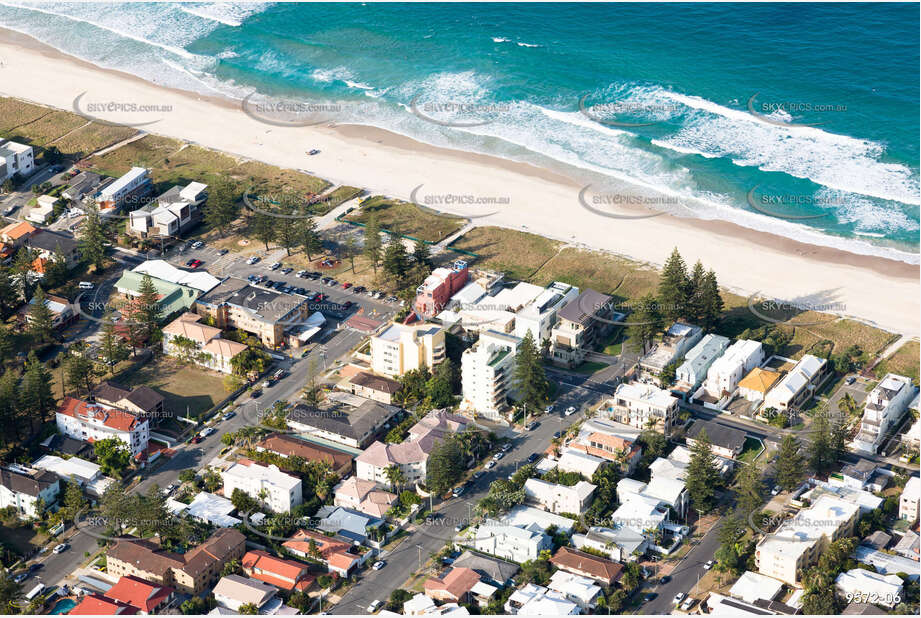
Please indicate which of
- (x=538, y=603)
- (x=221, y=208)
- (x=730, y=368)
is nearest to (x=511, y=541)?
(x=538, y=603)

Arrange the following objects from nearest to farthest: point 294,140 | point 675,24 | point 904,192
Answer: point 904,192, point 294,140, point 675,24

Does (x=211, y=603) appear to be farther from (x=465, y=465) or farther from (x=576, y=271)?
(x=576, y=271)

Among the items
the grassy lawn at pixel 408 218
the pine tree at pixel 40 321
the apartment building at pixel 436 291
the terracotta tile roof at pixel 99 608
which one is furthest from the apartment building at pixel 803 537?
the pine tree at pixel 40 321

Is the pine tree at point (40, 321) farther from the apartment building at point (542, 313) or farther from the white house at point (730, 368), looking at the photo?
the white house at point (730, 368)

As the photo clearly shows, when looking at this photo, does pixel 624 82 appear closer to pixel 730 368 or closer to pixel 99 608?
pixel 730 368

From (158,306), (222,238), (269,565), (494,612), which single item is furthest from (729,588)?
(222,238)
